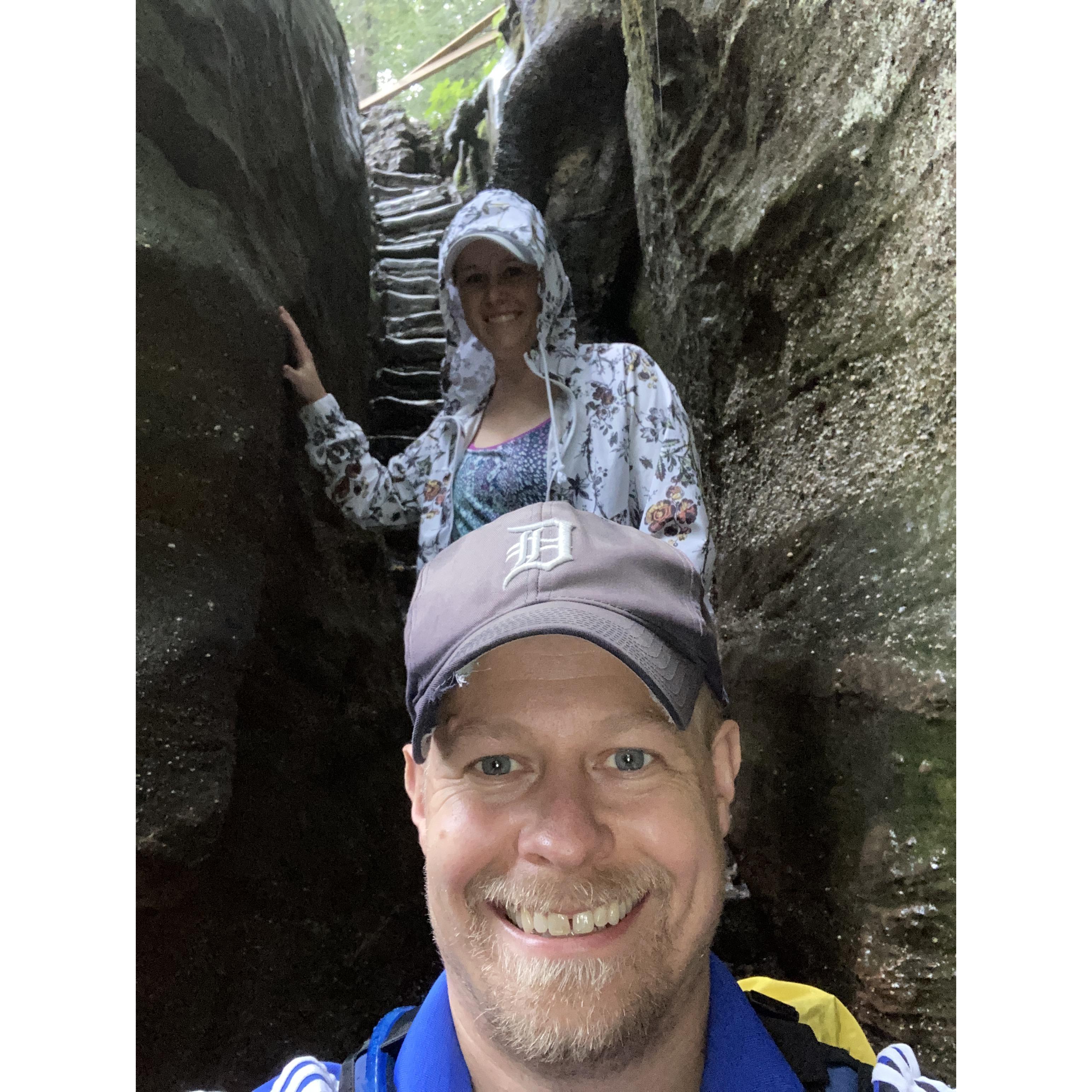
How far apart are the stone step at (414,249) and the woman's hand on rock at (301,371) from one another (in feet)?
0.99

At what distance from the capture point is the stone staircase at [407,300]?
1330mm

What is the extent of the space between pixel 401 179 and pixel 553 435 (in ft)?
2.09

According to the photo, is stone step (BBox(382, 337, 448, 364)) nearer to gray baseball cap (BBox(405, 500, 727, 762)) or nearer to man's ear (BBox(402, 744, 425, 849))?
gray baseball cap (BBox(405, 500, 727, 762))

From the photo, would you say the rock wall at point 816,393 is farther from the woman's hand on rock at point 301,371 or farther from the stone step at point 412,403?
the woman's hand on rock at point 301,371

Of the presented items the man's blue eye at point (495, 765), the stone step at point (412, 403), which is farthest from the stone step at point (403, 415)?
the man's blue eye at point (495, 765)

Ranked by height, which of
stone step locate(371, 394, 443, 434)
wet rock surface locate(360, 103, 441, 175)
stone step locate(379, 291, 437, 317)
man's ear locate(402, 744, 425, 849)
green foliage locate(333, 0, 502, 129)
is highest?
green foliage locate(333, 0, 502, 129)

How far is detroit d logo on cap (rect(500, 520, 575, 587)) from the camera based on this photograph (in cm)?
90

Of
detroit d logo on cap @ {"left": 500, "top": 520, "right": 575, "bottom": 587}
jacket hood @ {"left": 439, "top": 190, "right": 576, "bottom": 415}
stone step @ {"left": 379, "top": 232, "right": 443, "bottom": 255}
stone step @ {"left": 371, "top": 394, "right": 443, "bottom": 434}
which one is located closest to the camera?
detroit d logo on cap @ {"left": 500, "top": 520, "right": 575, "bottom": 587}

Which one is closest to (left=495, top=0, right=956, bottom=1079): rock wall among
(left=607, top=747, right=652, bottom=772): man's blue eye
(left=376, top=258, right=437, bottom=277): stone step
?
(left=376, top=258, right=437, bottom=277): stone step

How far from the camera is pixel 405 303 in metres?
1.52
